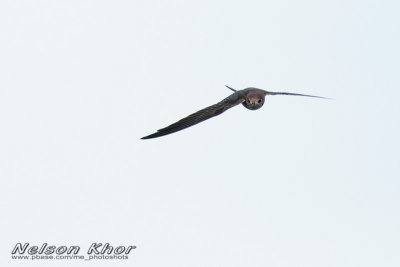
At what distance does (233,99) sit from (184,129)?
2.15 meters

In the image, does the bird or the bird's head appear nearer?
the bird

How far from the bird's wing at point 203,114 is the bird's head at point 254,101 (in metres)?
0.19

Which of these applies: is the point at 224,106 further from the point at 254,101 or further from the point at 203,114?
the point at 254,101

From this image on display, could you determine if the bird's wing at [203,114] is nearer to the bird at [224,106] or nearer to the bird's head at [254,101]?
the bird at [224,106]

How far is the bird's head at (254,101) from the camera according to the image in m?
34.1

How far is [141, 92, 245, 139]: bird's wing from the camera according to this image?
33094 millimetres

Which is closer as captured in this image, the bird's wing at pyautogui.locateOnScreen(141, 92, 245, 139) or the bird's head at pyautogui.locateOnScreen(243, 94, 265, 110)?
the bird's wing at pyautogui.locateOnScreen(141, 92, 245, 139)

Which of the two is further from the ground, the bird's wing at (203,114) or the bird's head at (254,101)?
the bird's head at (254,101)

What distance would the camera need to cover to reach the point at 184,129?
3319 cm

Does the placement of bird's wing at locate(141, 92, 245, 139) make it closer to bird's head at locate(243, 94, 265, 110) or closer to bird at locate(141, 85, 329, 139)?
bird at locate(141, 85, 329, 139)

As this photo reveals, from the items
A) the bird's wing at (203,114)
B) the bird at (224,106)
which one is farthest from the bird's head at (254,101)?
the bird's wing at (203,114)

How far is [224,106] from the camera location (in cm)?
3391

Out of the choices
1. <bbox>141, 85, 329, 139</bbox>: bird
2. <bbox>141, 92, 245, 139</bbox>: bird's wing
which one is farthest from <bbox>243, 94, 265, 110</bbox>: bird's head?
<bbox>141, 92, 245, 139</bbox>: bird's wing

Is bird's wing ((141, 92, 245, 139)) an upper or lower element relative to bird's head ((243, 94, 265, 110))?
lower
